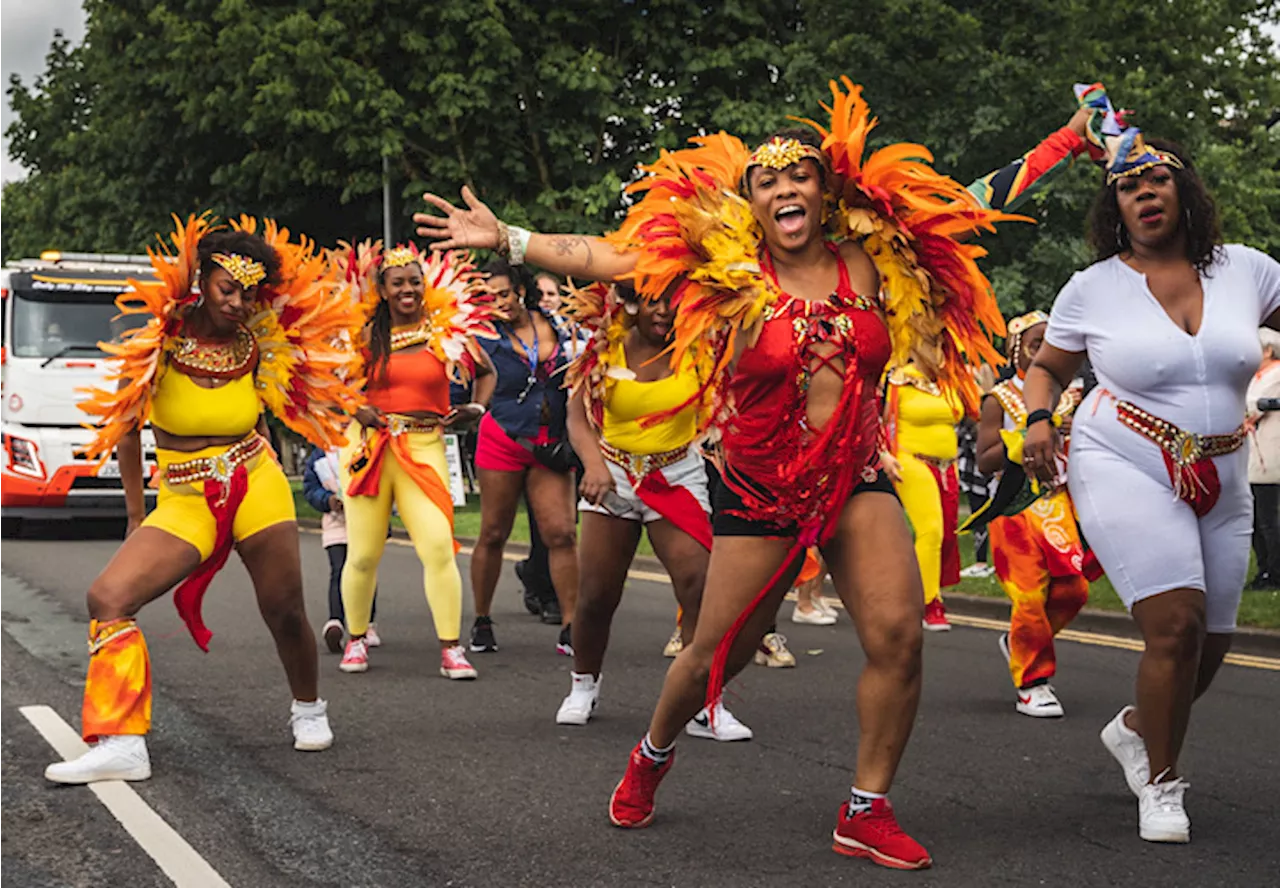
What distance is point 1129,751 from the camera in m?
5.57

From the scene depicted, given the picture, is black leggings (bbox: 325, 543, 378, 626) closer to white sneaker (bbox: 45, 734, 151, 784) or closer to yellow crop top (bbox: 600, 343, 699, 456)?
yellow crop top (bbox: 600, 343, 699, 456)

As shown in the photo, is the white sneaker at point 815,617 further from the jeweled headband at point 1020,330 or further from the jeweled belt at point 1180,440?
the jeweled belt at point 1180,440

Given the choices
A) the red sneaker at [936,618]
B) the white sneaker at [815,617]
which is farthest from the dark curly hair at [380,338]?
the red sneaker at [936,618]

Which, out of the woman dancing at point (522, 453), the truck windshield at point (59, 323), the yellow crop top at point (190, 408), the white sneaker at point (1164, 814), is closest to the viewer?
the white sneaker at point (1164, 814)

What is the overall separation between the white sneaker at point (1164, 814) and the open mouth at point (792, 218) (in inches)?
75.4

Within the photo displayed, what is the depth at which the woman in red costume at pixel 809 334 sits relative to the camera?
4.79m

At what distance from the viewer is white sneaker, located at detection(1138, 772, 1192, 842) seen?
198 inches

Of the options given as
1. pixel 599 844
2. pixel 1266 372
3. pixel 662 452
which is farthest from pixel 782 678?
pixel 1266 372

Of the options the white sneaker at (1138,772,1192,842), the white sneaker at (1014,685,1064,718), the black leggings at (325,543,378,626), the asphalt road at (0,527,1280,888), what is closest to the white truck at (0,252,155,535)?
the black leggings at (325,543,378,626)

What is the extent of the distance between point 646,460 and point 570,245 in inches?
75.9

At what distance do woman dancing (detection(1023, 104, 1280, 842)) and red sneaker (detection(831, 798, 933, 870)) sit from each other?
2.65ft

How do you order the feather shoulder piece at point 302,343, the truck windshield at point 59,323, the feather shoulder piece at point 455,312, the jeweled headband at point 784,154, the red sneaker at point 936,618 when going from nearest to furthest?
the jeweled headband at point 784,154 < the feather shoulder piece at point 302,343 < the feather shoulder piece at point 455,312 < the red sneaker at point 936,618 < the truck windshield at point 59,323

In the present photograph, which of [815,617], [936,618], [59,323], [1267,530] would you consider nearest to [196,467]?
[815,617]

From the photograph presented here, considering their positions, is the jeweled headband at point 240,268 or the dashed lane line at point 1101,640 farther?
the dashed lane line at point 1101,640
